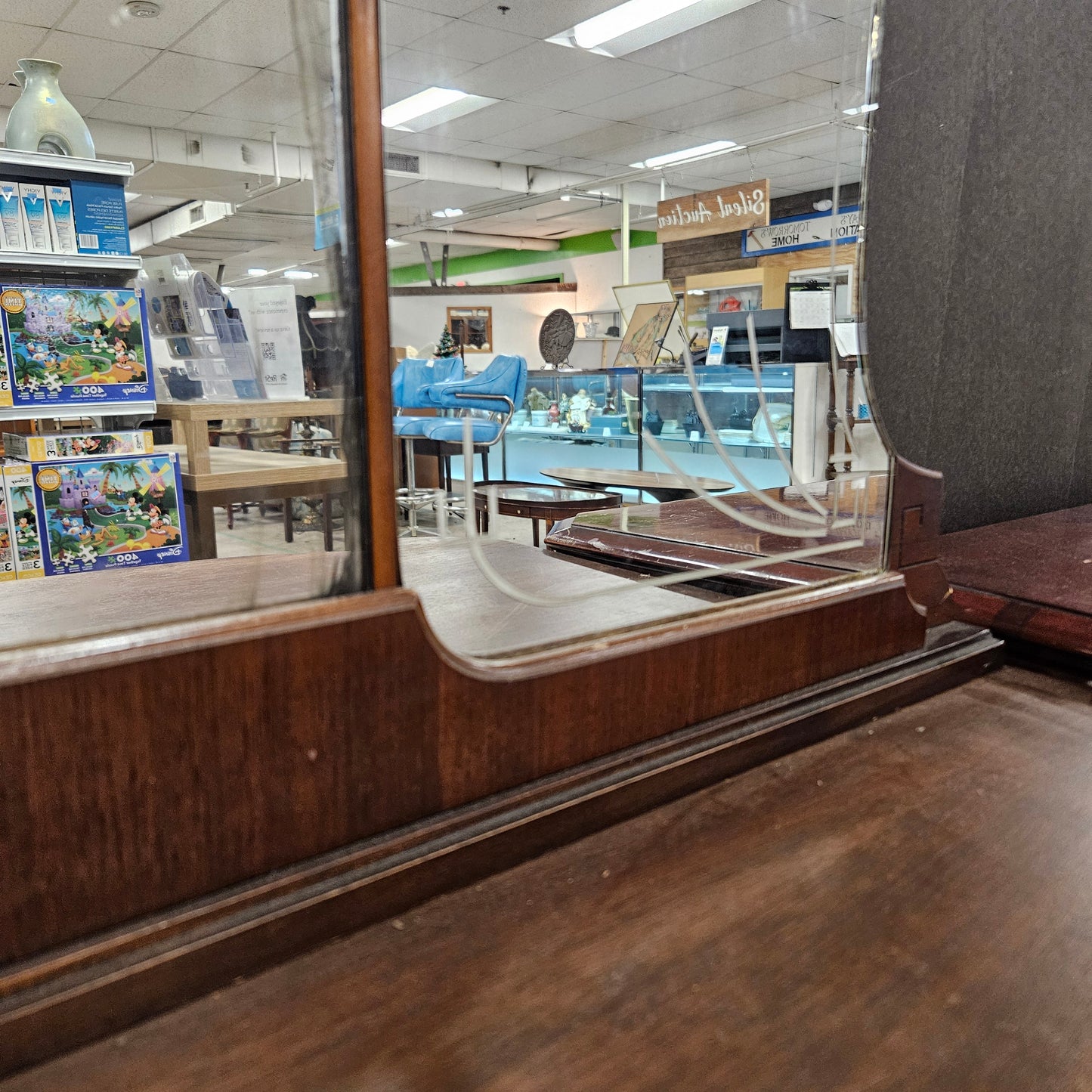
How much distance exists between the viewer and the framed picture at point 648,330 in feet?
1.80

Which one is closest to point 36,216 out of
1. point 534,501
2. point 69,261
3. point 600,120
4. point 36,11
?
point 69,261

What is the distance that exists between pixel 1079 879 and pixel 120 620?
457 mm

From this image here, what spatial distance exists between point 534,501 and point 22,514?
61 cm

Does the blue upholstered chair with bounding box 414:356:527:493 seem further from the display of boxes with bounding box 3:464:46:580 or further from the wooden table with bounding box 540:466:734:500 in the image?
the display of boxes with bounding box 3:464:46:580

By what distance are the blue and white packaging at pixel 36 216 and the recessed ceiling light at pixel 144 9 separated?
42 centimetres

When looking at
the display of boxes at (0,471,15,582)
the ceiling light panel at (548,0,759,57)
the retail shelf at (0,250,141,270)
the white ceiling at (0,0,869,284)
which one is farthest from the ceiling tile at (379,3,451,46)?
the ceiling light panel at (548,0,759,57)

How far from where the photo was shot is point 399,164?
0.37 meters

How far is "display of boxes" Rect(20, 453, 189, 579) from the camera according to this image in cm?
61

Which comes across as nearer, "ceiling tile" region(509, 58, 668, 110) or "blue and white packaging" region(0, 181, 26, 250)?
"blue and white packaging" region(0, 181, 26, 250)

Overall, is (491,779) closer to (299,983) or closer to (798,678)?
(299,983)

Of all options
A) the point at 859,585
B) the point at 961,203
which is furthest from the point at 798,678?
the point at 961,203

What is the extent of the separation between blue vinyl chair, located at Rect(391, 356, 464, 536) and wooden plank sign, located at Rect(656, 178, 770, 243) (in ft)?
1.05

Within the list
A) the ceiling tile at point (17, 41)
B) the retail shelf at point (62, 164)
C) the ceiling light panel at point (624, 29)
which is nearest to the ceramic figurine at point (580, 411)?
the retail shelf at point (62, 164)

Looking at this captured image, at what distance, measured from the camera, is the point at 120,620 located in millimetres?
333
